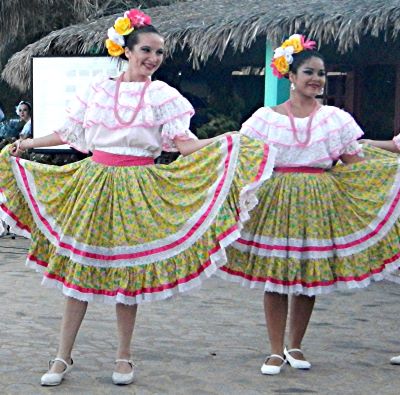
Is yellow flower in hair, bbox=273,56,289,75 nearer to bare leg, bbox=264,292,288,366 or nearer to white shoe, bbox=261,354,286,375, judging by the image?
bare leg, bbox=264,292,288,366

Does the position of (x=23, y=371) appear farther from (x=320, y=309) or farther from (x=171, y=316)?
(x=320, y=309)

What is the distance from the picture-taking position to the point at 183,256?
502 cm

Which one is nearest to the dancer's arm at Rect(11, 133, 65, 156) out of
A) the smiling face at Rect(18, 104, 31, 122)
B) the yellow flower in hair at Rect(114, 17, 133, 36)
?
the yellow flower in hair at Rect(114, 17, 133, 36)

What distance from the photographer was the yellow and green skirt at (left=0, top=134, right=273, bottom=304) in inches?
197

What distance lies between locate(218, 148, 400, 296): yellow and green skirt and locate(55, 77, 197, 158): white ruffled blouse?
1.87 ft

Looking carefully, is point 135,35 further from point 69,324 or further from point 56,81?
point 56,81

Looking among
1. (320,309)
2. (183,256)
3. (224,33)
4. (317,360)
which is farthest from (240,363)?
(224,33)

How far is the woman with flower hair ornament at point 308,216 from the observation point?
530 cm

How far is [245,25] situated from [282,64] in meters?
6.40

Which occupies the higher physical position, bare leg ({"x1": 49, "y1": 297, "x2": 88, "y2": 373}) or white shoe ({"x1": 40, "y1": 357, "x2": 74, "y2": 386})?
bare leg ({"x1": 49, "y1": 297, "x2": 88, "y2": 373})

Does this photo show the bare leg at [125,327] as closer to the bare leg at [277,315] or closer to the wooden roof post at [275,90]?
the bare leg at [277,315]

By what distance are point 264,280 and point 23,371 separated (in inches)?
49.2

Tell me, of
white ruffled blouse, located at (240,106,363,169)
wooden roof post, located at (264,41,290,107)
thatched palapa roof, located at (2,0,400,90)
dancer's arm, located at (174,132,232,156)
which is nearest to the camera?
dancer's arm, located at (174,132,232,156)

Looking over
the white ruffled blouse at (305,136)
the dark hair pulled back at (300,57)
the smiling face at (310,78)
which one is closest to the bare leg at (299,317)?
the white ruffled blouse at (305,136)
